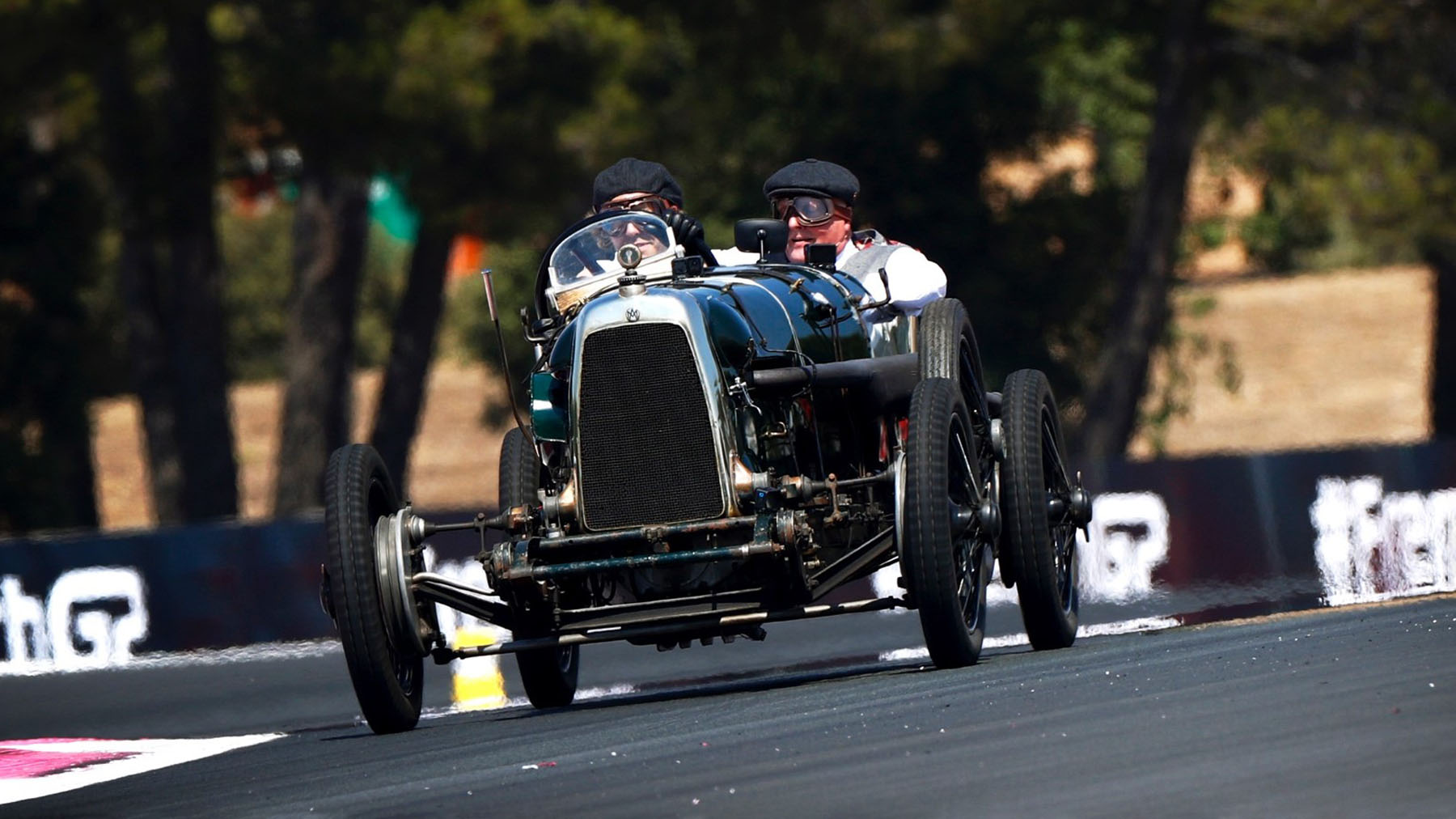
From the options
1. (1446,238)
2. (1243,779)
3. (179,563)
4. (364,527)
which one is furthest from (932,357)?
(1446,238)

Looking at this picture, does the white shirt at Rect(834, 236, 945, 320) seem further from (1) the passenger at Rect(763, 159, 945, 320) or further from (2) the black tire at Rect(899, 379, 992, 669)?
(2) the black tire at Rect(899, 379, 992, 669)

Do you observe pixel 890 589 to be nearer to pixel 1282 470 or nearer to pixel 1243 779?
pixel 1282 470

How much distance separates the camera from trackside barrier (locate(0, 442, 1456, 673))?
56.6 feet

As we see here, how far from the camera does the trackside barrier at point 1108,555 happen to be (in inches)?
679

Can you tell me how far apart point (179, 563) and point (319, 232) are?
524 inches

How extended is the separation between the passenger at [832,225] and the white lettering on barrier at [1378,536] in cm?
675

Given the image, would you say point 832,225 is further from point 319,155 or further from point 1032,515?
point 319,155

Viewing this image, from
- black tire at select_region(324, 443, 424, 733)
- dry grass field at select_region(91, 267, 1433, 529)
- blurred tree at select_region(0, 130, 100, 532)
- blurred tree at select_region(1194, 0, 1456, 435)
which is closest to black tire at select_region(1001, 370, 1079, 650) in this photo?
black tire at select_region(324, 443, 424, 733)

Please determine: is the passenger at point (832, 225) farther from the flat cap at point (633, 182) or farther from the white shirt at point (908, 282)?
the flat cap at point (633, 182)

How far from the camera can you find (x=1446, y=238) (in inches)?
1107

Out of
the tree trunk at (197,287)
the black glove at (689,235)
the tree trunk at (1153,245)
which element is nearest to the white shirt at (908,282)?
the black glove at (689,235)

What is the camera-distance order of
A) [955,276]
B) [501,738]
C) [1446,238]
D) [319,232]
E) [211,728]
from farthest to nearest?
[955,276]
[319,232]
[1446,238]
[211,728]
[501,738]

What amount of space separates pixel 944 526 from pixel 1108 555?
9026 mm

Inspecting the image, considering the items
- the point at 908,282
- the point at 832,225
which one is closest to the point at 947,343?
the point at 908,282
